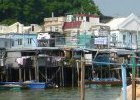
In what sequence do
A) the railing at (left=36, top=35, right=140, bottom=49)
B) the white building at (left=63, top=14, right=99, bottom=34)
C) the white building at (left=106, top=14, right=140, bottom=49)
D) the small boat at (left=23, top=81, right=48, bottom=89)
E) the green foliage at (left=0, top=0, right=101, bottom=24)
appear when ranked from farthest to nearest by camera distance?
1. the green foliage at (left=0, top=0, right=101, bottom=24)
2. the white building at (left=63, top=14, right=99, bottom=34)
3. the white building at (left=106, top=14, right=140, bottom=49)
4. the railing at (left=36, top=35, right=140, bottom=49)
5. the small boat at (left=23, top=81, right=48, bottom=89)

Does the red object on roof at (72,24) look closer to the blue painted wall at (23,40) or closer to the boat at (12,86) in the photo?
the blue painted wall at (23,40)

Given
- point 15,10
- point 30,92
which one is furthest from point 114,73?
point 15,10

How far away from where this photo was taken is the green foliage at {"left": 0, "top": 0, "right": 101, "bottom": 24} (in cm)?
8338

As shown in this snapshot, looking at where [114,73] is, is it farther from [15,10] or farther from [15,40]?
[15,10]

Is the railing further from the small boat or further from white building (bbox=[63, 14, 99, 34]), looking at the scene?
the small boat

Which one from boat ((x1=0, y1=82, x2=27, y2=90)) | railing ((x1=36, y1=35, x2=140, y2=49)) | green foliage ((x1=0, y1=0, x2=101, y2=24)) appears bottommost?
boat ((x1=0, y1=82, x2=27, y2=90))

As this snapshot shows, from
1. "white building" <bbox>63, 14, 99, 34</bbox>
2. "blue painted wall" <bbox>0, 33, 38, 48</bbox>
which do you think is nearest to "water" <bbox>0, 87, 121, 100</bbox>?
"blue painted wall" <bbox>0, 33, 38, 48</bbox>

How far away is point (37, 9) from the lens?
3447 inches

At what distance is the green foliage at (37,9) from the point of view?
8338 cm

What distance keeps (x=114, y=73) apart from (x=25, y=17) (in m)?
35.0

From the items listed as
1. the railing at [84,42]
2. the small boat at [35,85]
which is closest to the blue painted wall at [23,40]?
the railing at [84,42]

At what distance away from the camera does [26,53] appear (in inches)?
2104

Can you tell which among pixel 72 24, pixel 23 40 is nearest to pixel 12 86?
pixel 23 40

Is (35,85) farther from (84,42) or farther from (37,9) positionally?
(37,9)
